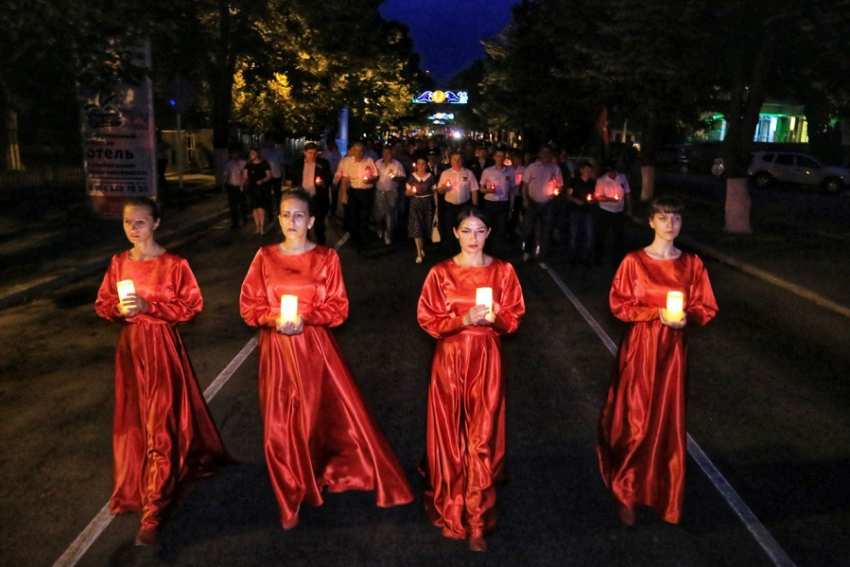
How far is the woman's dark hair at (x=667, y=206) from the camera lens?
5.02 metres

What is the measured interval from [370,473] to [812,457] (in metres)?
3.18

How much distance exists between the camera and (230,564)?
14.8ft

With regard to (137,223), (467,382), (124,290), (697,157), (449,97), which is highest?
(449,97)

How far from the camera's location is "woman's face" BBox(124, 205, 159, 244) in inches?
188

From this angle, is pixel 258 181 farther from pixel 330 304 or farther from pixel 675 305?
pixel 675 305

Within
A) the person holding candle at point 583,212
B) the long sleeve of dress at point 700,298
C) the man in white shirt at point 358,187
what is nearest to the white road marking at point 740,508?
the long sleeve of dress at point 700,298

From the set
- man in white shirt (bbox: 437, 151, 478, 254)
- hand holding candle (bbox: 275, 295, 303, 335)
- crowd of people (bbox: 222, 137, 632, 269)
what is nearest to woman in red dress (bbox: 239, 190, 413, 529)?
hand holding candle (bbox: 275, 295, 303, 335)

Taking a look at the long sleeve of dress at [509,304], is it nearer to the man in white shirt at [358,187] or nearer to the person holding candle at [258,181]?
the man in white shirt at [358,187]

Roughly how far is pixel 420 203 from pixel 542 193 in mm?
1967

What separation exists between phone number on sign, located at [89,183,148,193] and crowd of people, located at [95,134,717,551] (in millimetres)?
14637

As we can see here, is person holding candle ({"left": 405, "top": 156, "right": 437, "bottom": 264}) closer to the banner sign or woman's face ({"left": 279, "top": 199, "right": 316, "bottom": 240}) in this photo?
the banner sign

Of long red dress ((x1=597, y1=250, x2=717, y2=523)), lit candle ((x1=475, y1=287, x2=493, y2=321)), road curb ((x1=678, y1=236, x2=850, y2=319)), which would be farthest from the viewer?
road curb ((x1=678, y1=236, x2=850, y2=319))

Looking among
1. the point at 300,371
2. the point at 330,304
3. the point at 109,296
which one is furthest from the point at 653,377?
the point at 109,296

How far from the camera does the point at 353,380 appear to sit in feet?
16.4
